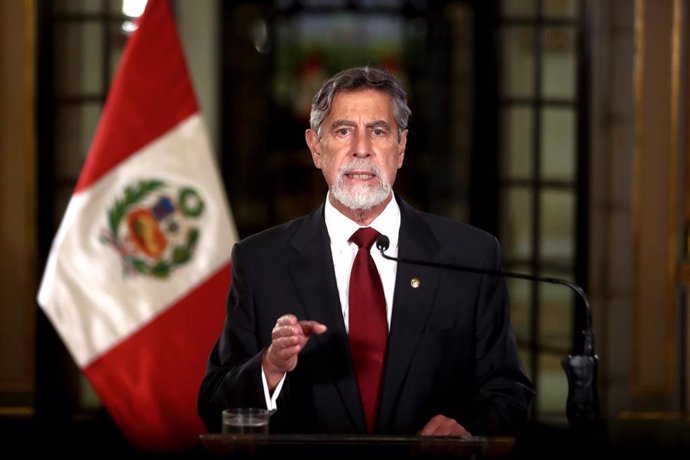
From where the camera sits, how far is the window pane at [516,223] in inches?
189

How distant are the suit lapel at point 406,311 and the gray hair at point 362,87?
0.66ft

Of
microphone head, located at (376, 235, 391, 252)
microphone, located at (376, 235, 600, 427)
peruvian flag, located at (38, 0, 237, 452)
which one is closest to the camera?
microphone, located at (376, 235, 600, 427)

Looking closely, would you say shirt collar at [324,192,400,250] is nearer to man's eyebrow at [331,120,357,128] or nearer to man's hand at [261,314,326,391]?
man's eyebrow at [331,120,357,128]

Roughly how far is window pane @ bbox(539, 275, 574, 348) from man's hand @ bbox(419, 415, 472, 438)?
2835 millimetres

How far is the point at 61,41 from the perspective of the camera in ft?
15.2

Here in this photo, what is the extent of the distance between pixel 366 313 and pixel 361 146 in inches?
11.3

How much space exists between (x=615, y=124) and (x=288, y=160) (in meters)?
3.04

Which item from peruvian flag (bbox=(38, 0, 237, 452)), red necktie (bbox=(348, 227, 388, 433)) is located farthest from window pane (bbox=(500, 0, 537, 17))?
red necktie (bbox=(348, 227, 388, 433))

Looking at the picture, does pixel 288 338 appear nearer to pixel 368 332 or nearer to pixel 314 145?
pixel 368 332

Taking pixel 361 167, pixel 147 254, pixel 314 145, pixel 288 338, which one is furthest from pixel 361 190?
pixel 147 254

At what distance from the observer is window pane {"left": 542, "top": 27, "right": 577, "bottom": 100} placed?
4676 millimetres

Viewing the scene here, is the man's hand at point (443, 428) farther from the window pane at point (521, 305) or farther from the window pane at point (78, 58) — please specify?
the window pane at point (78, 58)

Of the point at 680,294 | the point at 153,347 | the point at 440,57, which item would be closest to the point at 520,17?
the point at 680,294

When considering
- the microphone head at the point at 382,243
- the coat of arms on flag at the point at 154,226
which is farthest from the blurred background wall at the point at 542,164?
the microphone head at the point at 382,243
